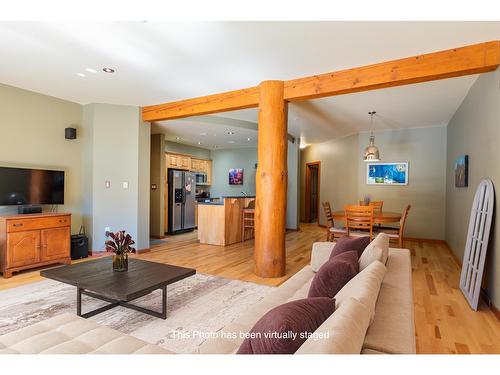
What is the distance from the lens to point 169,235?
7156mm

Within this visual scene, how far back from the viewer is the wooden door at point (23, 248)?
372 cm

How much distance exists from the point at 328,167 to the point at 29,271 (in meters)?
7.27

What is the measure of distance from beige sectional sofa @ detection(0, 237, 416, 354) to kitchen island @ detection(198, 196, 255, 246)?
3.90 meters

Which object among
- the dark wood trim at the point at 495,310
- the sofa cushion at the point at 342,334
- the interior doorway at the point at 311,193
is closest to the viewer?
the sofa cushion at the point at 342,334

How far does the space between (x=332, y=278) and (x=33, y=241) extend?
412 centimetres

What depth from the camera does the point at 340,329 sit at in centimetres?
88

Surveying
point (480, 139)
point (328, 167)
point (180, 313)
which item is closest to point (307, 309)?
point (180, 313)

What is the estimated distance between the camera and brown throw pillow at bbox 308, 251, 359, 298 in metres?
1.57

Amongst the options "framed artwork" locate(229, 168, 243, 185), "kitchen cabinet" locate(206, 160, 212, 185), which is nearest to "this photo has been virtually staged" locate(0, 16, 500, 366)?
"framed artwork" locate(229, 168, 243, 185)

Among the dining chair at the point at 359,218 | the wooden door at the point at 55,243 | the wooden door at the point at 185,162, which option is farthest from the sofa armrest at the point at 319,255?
the wooden door at the point at 185,162

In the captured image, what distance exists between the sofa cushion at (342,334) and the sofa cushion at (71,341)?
838 mm

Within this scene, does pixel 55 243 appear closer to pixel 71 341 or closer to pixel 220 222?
pixel 220 222

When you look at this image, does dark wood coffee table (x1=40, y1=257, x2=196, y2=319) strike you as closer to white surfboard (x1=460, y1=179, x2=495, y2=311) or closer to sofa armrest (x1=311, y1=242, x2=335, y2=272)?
sofa armrest (x1=311, y1=242, x2=335, y2=272)

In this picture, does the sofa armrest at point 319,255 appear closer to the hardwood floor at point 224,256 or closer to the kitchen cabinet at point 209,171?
the hardwood floor at point 224,256
